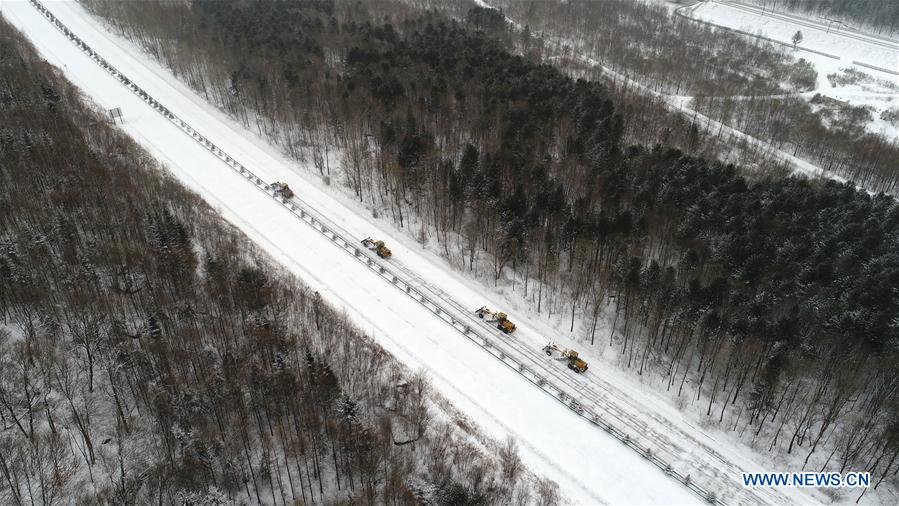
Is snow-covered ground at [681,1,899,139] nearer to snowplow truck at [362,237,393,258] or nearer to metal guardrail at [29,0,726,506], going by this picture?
metal guardrail at [29,0,726,506]

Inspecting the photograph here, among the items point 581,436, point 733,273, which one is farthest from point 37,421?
point 733,273

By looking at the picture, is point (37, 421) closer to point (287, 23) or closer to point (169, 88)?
point (169, 88)

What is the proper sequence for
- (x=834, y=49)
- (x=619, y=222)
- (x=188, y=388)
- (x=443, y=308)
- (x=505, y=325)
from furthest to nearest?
(x=834, y=49) < (x=619, y=222) < (x=443, y=308) < (x=505, y=325) < (x=188, y=388)

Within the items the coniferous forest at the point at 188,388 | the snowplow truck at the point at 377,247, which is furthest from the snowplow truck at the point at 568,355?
the snowplow truck at the point at 377,247

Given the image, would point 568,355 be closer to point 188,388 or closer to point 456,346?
point 456,346

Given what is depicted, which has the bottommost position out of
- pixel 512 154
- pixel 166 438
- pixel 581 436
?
pixel 581 436

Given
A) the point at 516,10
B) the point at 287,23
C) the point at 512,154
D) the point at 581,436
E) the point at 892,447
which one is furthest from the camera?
the point at 516,10

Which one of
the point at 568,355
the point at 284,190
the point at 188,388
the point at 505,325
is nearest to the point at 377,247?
the point at 284,190

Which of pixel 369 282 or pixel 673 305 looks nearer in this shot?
pixel 673 305
